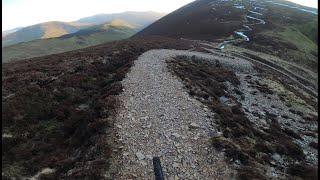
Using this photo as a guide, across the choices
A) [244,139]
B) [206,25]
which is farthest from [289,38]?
[244,139]

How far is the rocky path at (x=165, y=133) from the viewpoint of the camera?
22500 millimetres

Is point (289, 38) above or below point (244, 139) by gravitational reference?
below

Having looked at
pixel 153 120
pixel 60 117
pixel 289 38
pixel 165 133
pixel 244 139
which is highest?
pixel 153 120

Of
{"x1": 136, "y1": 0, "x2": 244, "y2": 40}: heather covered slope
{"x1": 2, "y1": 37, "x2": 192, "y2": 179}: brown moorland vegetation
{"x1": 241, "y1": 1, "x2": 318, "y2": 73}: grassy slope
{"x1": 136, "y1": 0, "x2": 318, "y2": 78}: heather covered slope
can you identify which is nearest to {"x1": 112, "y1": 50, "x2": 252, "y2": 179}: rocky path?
{"x1": 2, "y1": 37, "x2": 192, "y2": 179}: brown moorland vegetation

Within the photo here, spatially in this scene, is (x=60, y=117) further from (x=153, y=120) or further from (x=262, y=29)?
(x=262, y=29)

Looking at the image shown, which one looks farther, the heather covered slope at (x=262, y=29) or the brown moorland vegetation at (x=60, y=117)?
the heather covered slope at (x=262, y=29)

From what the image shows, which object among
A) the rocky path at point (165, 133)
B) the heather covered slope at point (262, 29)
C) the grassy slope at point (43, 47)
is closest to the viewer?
the rocky path at point (165, 133)

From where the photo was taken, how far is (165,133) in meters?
26.0

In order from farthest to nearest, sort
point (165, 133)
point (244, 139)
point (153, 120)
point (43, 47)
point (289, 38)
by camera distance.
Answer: point (43, 47)
point (289, 38)
point (244, 139)
point (153, 120)
point (165, 133)

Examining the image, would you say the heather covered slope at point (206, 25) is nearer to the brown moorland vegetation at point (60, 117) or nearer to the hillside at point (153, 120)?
the hillside at point (153, 120)

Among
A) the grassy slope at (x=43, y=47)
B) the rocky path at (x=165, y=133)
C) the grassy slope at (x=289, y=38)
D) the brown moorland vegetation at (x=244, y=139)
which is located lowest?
the grassy slope at (x=43, y=47)

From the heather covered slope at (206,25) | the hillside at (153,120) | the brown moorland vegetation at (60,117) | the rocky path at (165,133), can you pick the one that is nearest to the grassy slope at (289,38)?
the heather covered slope at (206,25)

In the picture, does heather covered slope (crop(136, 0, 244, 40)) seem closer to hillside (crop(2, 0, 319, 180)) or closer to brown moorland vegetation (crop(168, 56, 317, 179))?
hillside (crop(2, 0, 319, 180))

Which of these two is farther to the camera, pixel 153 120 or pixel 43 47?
pixel 43 47
